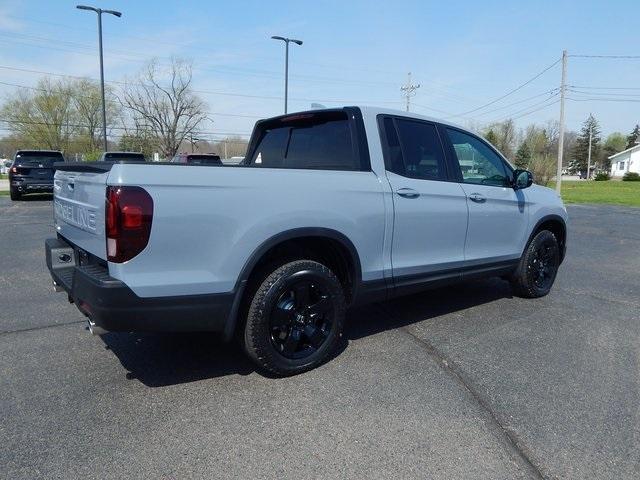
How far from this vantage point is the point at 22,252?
7.53 m

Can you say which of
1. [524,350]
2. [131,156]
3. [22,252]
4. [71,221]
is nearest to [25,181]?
[131,156]

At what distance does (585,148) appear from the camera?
100000 millimetres

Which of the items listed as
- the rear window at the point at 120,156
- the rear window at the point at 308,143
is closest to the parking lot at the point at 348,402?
the rear window at the point at 308,143

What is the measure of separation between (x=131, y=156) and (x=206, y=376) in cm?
1599

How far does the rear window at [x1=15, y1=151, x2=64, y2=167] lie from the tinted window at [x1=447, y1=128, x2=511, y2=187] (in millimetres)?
16570

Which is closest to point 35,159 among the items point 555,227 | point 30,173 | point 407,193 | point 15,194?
point 30,173

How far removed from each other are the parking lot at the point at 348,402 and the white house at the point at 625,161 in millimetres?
103008

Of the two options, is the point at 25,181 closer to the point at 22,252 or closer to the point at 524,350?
the point at 22,252

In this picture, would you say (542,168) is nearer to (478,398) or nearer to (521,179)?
(521,179)

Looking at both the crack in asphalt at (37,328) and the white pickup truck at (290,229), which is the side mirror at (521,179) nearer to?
the white pickup truck at (290,229)

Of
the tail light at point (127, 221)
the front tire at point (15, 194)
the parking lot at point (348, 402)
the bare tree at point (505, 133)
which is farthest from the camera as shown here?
the bare tree at point (505, 133)

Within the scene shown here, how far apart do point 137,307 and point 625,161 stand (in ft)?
364

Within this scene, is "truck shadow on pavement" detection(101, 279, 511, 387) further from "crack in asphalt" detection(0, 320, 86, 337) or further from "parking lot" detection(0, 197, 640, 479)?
"crack in asphalt" detection(0, 320, 86, 337)

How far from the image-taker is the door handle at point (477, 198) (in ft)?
14.3
